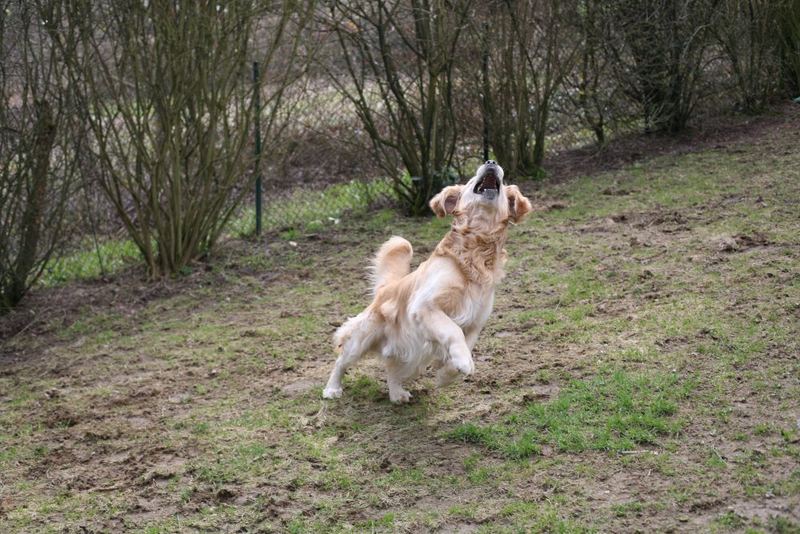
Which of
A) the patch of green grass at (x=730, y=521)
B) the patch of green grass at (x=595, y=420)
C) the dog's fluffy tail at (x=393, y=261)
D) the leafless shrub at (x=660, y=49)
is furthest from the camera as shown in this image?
the leafless shrub at (x=660, y=49)

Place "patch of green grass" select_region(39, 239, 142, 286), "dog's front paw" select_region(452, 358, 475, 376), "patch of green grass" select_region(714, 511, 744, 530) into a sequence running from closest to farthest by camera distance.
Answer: "patch of green grass" select_region(714, 511, 744, 530), "dog's front paw" select_region(452, 358, 475, 376), "patch of green grass" select_region(39, 239, 142, 286)

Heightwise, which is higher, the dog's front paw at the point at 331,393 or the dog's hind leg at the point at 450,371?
the dog's hind leg at the point at 450,371

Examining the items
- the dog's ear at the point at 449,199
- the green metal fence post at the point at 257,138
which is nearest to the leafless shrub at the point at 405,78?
the green metal fence post at the point at 257,138

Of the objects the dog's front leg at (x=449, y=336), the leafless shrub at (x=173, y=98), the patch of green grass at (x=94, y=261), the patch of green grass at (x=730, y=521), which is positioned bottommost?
the patch of green grass at (x=730, y=521)

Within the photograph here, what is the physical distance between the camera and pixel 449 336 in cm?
513

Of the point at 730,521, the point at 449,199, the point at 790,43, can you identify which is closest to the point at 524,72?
the point at 790,43

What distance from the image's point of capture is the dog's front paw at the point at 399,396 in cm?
569

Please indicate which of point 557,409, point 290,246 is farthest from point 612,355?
point 290,246

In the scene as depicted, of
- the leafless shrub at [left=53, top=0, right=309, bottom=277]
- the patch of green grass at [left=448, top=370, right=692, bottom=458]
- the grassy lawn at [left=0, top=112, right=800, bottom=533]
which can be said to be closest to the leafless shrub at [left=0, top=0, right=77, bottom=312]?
the leafless shrub at [left=53, top=0, right=309, bottom=277]

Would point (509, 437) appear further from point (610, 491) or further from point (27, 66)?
point (27, 66)

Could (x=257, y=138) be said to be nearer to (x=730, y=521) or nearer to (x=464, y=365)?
(x=464, y=365)

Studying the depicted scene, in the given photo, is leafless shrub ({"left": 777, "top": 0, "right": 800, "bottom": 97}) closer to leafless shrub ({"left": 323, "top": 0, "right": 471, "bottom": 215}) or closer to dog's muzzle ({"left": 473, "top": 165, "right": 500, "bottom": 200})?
leafless shrub ({"left": 323, "top": 0, "right": 471, "bottom": 215})

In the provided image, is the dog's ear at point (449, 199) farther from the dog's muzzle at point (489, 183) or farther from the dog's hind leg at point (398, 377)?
the dog's hind leg at point (398, 377)

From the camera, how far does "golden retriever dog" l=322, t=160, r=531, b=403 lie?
5.35 m
